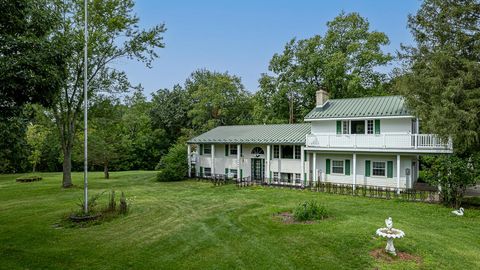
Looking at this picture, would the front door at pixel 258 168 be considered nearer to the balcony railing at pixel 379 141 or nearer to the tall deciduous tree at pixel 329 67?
the balcony railing at pixel 379 141

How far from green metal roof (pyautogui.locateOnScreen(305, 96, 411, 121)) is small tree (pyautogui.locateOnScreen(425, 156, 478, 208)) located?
183 inches

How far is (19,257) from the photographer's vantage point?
901 cm

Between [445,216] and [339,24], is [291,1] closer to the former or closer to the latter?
[445,216]

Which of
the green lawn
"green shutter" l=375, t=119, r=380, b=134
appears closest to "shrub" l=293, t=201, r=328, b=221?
the green lawn

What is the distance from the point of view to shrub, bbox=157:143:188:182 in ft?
93.0

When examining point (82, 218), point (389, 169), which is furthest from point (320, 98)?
point (82, 218)

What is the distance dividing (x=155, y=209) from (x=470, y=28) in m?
19.6

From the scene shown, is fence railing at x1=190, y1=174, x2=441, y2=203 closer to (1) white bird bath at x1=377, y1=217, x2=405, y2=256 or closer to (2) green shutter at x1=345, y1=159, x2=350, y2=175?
(2) green shutter at x1=345, y1=159, x2=350, y2=175

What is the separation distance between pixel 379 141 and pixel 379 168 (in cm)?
248

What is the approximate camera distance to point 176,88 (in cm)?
5184

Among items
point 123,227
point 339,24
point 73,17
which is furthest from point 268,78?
point 123,227

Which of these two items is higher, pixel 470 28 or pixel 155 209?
pixel 470 28

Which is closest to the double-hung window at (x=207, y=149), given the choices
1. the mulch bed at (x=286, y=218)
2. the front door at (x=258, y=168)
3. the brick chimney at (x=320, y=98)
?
the front door at (x=258, y=168)

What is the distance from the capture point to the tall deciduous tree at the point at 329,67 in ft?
106
